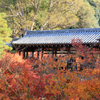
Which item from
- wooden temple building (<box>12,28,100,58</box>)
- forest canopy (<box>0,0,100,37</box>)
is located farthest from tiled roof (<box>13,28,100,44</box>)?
forest canopy (<box>0,0,100,37</box>)

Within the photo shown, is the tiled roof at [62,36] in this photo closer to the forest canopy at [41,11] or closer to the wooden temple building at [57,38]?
the wooden temple building at [57,38]

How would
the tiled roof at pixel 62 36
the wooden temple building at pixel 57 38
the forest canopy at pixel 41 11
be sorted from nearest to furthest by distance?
the wooden temple building at pixel 57 38
the tiled roof at pixel 62 36
the forest canopy at pixel 41 11

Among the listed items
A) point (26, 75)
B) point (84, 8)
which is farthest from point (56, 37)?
point (84, 8)

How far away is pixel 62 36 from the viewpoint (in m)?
11.0

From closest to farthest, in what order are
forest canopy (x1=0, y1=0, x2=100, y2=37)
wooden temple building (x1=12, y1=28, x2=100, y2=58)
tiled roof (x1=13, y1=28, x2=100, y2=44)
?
wooden temple building (x1=12, y1=28, x2=100, y2=58) < tiled roof (x1=13, y1=28, x2=100, y2=44) < forest canopy (x1=0, y1=0, x2=100, y2=37)

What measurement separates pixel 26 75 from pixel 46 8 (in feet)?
52.2

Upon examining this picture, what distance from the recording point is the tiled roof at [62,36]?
32.9ft

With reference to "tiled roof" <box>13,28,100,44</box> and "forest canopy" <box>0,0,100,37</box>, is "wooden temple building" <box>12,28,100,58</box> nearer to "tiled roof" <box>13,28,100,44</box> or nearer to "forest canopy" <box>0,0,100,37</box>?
"tiled roof" <box>13,28,100,44</box>

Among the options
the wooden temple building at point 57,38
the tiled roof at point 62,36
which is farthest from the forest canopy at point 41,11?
the wooden temple building at point 57,38

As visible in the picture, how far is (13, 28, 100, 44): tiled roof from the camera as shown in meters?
10.0

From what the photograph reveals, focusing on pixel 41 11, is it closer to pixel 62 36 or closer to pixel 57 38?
pixel 62 36

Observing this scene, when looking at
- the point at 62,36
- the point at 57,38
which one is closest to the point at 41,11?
the point at 62,36

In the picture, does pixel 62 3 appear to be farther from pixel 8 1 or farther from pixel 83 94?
pixel 83 94

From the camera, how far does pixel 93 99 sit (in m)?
4.58
